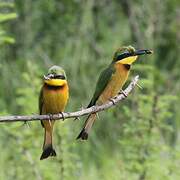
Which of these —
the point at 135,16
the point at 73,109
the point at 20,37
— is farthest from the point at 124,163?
the point at 135,16

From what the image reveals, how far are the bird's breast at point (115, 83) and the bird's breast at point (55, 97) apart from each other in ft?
1.15

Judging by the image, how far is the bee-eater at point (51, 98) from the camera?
4.19m

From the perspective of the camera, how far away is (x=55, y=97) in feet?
14.1

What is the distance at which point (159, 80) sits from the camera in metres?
7.63

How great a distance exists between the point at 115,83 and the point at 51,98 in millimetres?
506

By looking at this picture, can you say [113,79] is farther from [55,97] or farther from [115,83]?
[55,97]

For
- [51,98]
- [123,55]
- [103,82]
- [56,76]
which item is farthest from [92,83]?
[56,76]

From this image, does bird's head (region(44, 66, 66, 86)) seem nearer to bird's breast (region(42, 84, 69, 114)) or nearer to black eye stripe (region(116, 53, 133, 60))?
bird's breast (region(42, 84, 69, 114))

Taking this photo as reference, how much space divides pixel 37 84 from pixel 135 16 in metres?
2.80

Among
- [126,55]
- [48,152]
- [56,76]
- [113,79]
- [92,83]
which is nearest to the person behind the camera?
[56,76]

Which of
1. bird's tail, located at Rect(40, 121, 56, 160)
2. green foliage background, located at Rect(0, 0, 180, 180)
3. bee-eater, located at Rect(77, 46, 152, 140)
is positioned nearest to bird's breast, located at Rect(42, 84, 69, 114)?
bird's tail, located at Rect(40, 121, 56, 160)

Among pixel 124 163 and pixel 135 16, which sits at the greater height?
pixel 135 16

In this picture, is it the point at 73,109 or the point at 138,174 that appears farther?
the point at 73,109

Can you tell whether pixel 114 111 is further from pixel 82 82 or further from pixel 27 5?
pixel 27 5
